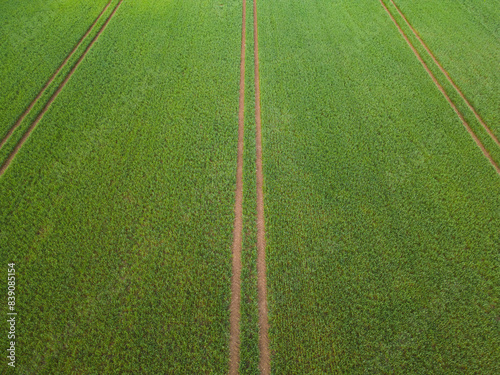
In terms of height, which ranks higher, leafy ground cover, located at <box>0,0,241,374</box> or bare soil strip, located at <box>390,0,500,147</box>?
bare soil strip, located at <box>390,0,500,147</box>

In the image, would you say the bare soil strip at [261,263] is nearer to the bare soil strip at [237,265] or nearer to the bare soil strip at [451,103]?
the bare soil strip at [237,265]

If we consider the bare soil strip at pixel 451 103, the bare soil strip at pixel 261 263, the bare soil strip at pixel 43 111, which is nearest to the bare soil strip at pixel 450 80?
the bare soil strip at pixel 451 103

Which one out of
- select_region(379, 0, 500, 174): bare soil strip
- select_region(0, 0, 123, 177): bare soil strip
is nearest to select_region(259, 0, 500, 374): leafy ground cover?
select_region(379, 0, 500, 174): bare soil strip

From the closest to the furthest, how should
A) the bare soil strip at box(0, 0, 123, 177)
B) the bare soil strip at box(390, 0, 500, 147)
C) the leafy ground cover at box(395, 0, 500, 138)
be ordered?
the bare soil strip at box(0, 0, 123, 177) → the bare soil strip at box(390, 0, 500, 147) → the leafy ground cover at box(395, 0, 500, 138)

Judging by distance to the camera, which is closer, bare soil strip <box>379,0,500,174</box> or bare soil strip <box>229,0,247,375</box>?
bare soil strip <box>229,0,247,375</box>

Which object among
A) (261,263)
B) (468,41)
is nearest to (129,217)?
(261,263)

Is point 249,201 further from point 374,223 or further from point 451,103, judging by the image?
point 451,103

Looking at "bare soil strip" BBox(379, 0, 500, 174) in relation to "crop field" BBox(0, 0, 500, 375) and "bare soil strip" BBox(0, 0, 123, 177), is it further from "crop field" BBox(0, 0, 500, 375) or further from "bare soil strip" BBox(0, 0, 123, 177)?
"bare soil strip" BBox(0, 0, 123, 177)

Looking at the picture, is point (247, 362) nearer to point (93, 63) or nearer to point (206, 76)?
point (206, 76)
